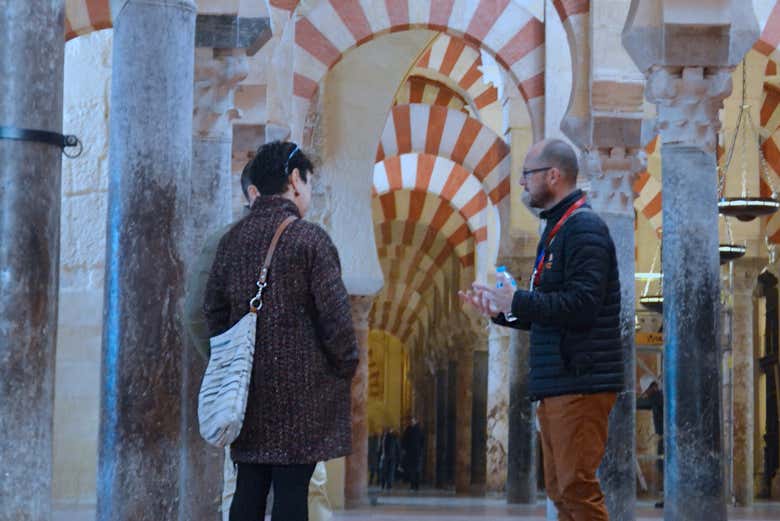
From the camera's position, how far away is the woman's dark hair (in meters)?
3.25

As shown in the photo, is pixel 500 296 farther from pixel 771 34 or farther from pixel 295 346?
pixel 771 34

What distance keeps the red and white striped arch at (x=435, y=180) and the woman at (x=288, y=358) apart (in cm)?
1318

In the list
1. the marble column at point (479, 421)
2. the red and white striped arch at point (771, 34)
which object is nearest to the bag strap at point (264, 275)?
the red and white striped arch at point (771, 34)

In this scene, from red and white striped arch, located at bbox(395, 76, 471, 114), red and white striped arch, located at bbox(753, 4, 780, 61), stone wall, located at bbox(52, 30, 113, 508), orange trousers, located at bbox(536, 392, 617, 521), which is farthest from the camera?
red and white striped arch, located at bbox(395, 76, 471, 114)

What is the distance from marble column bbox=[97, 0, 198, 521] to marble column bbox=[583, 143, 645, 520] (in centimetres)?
380

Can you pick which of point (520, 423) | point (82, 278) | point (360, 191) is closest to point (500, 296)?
point (82, 278)

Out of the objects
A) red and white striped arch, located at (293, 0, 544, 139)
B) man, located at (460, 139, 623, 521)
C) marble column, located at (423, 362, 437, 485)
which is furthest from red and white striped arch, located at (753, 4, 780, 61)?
marble column, located at (423, 362, 437, 485)

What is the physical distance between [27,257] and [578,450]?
1380 mm

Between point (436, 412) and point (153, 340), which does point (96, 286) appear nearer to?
point (153, 340)

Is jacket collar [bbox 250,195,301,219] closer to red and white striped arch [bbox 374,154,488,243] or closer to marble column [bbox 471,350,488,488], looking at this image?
red and white striped arch [bbox 374,154,488,243]

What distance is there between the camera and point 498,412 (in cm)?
1591

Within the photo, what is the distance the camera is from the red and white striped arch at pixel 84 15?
7.09 metres

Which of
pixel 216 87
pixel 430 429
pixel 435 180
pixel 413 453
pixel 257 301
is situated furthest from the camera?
pixel 430 429

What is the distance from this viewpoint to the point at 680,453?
6.42 metres
